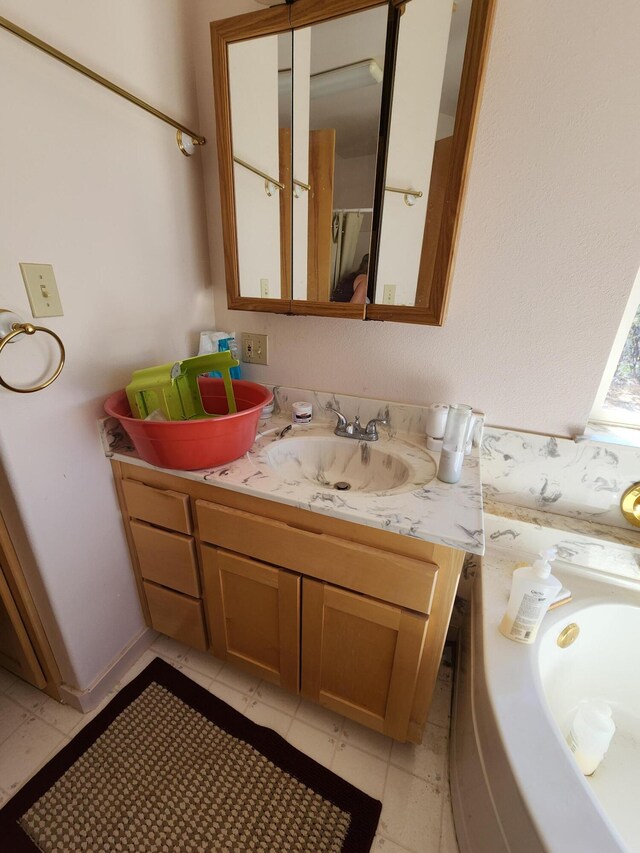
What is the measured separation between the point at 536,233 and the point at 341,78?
2.16 ft

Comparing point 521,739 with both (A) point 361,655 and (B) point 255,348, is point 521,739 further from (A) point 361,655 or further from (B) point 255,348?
(B) point 255,348

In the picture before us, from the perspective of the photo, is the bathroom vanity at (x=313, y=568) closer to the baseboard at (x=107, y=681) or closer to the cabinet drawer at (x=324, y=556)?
the cabinet drawer at (x=324, y=556)

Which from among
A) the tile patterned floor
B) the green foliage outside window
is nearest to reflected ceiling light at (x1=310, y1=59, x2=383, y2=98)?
the green foliage outside window

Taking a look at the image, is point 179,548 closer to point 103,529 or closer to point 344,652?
point 103,529

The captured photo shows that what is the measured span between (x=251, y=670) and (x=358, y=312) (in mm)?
1168

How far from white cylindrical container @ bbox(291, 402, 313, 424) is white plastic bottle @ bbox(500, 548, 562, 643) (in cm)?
75

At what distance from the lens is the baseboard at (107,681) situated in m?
1.12

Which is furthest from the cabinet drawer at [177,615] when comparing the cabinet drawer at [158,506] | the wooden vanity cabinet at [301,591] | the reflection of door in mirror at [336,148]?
the reflection of door in mirror at [336,148]

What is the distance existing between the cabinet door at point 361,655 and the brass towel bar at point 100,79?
4.27 ft

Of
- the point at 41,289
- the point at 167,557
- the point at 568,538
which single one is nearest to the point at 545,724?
the point at 568,538

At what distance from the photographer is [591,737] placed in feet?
2.85

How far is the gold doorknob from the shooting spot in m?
1.00

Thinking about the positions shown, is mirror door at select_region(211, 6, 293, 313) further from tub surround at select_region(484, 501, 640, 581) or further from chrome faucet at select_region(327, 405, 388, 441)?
tub surround at select_region(484, 501, 640, 581)

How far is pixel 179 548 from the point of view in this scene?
1086 mm
